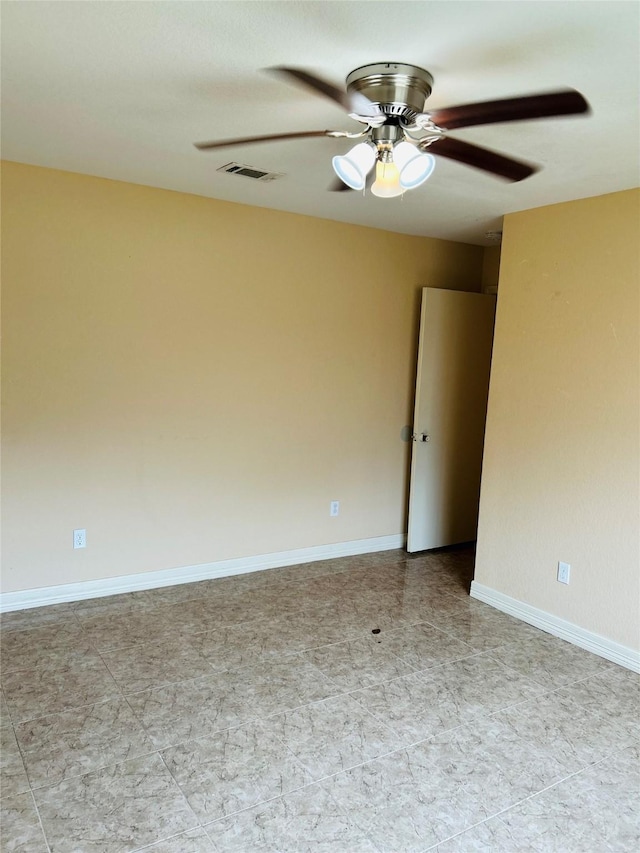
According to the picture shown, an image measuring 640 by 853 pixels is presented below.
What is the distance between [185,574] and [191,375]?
1289 millimetres

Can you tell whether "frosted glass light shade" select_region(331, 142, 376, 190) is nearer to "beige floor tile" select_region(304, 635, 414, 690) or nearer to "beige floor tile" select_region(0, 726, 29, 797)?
"beige floor tile" select_region(304, 635, 414, 690)

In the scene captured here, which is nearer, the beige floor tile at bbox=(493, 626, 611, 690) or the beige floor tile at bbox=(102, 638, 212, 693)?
the beige floor tile at bbox=(102, 638, 212, 693)

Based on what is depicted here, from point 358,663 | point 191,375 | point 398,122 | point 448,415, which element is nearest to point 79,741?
point 358,663

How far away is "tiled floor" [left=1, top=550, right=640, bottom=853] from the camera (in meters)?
2.02

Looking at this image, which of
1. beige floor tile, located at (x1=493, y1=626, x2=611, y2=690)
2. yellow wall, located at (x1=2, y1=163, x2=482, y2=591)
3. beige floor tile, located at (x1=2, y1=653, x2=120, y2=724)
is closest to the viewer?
beige floor tile, located at (x1=2, y1=653, x2=120, y2=724)

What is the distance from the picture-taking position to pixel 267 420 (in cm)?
425

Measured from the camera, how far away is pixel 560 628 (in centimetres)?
351

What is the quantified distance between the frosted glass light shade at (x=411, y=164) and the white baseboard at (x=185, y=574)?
9.61 feet

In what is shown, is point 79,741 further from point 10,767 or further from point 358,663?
point 358,663

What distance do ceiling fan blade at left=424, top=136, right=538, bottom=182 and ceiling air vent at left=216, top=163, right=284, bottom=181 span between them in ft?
4.20

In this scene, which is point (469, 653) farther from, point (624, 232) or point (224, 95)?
point (224, 95)

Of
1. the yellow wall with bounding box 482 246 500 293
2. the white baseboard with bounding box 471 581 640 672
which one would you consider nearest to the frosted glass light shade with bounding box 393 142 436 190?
the white baseboard with bounding box 471 581 640 672

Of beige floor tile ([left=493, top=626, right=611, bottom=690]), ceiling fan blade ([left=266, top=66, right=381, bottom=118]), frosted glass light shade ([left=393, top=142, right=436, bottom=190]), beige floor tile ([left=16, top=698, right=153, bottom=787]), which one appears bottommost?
beige floor tile ([left=493, top=626, right=611, bottom=690])

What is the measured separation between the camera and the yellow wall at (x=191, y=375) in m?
3.41
